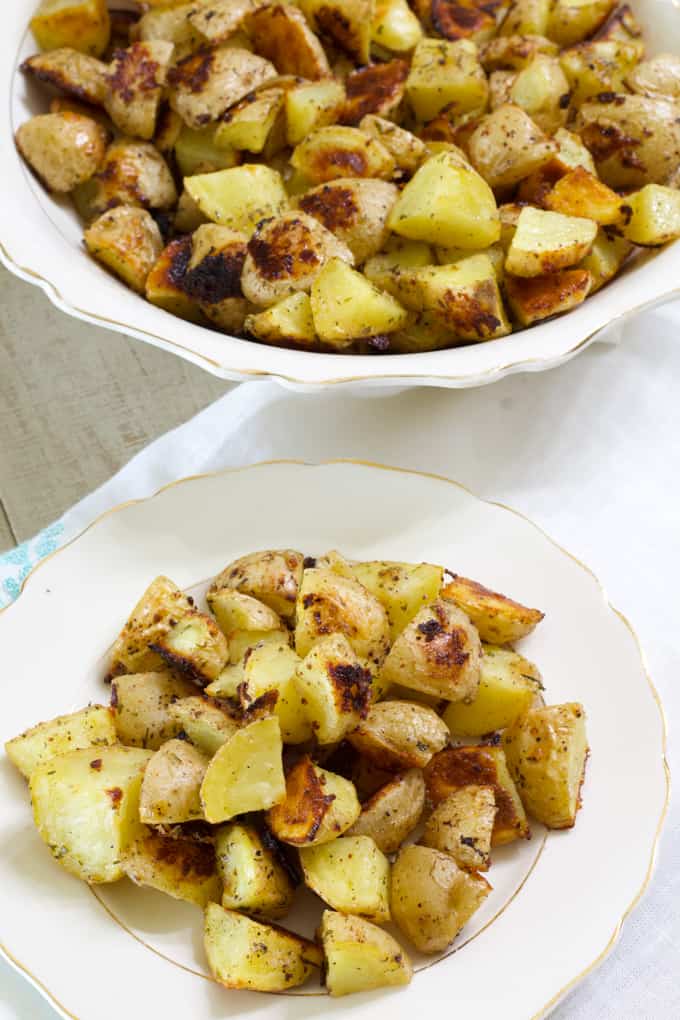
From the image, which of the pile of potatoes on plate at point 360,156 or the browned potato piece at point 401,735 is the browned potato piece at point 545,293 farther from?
the browned potato piece at point 401,735

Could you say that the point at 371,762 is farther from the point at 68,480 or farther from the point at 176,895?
the point at 68,480

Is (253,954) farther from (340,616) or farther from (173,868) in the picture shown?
(340,616)

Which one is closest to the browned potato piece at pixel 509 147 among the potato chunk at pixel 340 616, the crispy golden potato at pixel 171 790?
the potato chunk at pixel 340 616

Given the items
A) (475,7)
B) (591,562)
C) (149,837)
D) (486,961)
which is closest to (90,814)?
(149,837)

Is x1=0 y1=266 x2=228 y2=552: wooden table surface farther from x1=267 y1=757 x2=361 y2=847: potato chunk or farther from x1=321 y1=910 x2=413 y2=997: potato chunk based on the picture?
x1=321 y1=910 x2=413 y2=997: potato chunk

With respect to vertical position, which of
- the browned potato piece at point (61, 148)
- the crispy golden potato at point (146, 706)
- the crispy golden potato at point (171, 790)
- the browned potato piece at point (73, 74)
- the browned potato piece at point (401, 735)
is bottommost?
the browned potato piece at point (401, 735)

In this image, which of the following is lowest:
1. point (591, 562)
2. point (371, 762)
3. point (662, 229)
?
point (591, 562)

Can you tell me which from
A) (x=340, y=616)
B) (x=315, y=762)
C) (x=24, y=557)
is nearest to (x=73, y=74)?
(x=24, y=557)
